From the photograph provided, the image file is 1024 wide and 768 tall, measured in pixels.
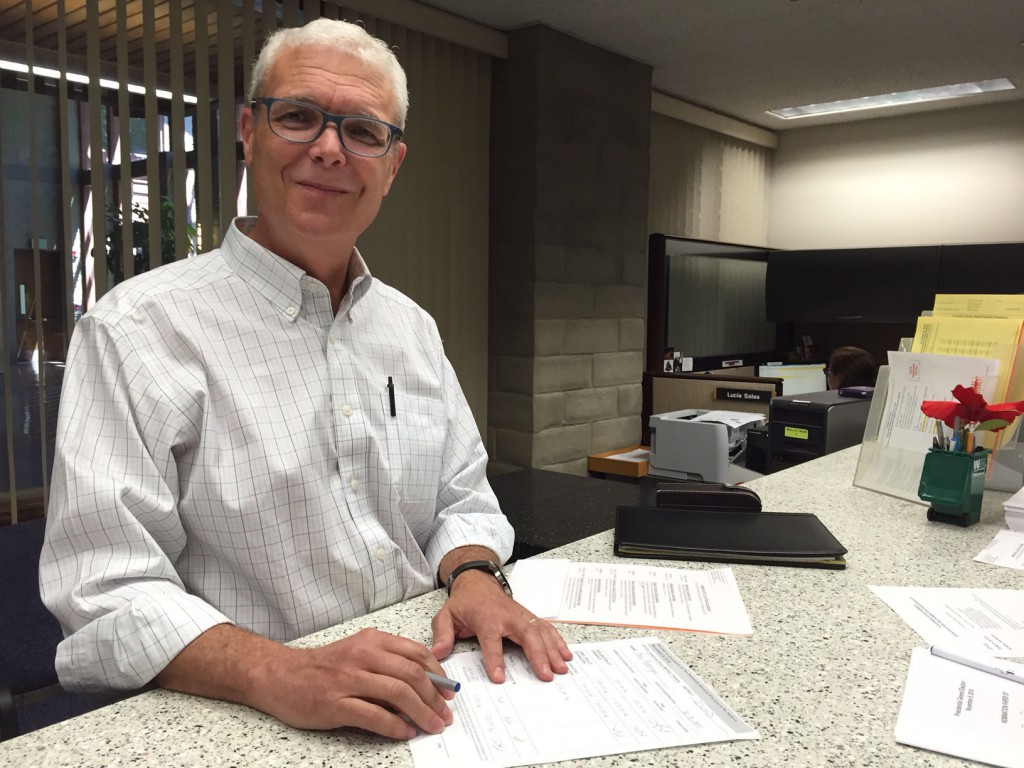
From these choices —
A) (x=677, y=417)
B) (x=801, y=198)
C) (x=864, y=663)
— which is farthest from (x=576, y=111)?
(x=864, y=663)

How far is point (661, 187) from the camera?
14.6 ft

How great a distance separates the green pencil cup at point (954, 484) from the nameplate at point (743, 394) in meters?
1.98

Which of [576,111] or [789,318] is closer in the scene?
[576,111]

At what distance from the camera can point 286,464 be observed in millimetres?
1045

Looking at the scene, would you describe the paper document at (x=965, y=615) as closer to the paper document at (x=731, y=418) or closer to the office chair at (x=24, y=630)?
the office chair at (x=24, y=630)

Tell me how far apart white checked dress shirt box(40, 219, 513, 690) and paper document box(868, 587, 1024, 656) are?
0.59 metres

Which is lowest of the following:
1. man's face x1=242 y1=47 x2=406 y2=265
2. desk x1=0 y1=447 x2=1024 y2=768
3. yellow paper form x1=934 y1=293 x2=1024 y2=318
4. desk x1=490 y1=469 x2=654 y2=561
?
desk x1=490 y1=469 x2=654 y2=561

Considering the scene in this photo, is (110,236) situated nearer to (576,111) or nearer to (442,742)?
(576,111)

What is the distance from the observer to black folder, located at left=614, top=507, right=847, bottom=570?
114 cm

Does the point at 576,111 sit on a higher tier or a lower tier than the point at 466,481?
higher

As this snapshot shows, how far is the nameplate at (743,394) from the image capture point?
3.34 metres

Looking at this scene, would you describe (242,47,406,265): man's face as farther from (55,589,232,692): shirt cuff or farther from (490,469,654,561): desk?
(490,469,654,561): desk

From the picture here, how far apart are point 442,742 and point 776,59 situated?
3757 mm

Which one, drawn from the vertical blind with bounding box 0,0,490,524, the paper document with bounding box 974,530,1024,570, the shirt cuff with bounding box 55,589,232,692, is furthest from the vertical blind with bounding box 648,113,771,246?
the shirt cuff with bounding box 55,589,232,692
